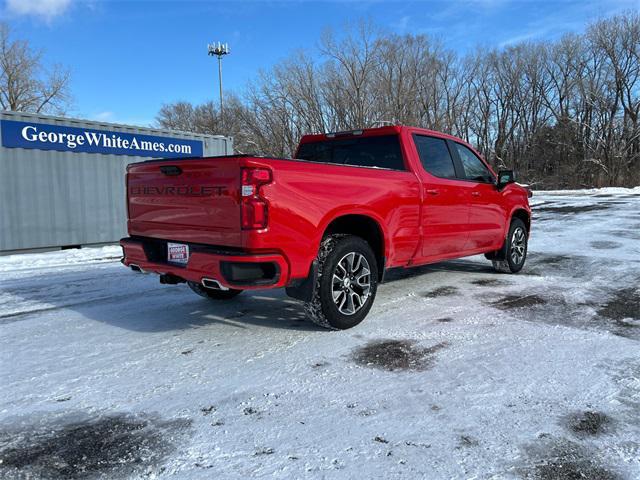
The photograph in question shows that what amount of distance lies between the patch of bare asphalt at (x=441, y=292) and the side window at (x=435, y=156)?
1397mm

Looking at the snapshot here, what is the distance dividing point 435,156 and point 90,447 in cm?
451

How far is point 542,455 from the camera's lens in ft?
7.82

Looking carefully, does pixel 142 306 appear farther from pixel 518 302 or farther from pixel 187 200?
pixel 518 302

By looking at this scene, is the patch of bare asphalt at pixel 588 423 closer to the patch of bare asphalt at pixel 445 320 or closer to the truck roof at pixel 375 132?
the patch of bare asphalt at pixel 445 320

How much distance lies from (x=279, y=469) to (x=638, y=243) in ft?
31.5

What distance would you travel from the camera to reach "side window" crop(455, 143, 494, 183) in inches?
241

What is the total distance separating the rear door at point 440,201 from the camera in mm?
5297

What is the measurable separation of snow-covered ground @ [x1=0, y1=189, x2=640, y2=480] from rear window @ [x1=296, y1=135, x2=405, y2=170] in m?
1.57

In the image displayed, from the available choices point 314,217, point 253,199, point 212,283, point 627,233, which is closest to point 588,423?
point 314,217

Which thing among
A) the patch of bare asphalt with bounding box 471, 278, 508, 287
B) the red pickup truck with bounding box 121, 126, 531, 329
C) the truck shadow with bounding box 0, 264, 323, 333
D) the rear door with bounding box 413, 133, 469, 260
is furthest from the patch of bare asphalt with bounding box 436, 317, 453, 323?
the patch of bare asphalt with bounding box 471, 278, 508, 287

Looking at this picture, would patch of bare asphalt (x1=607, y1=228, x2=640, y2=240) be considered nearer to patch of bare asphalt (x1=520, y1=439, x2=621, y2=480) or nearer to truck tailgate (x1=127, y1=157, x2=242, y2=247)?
patch of bare asphalt (x1=520, y1=439, x2=621, y2=480)

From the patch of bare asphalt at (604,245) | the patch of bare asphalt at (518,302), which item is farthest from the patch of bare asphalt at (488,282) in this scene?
the patch of bare asphalt at (604,245)

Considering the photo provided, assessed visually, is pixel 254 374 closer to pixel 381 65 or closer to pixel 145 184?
pixel 145 184

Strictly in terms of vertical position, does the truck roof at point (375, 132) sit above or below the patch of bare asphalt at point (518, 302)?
above
